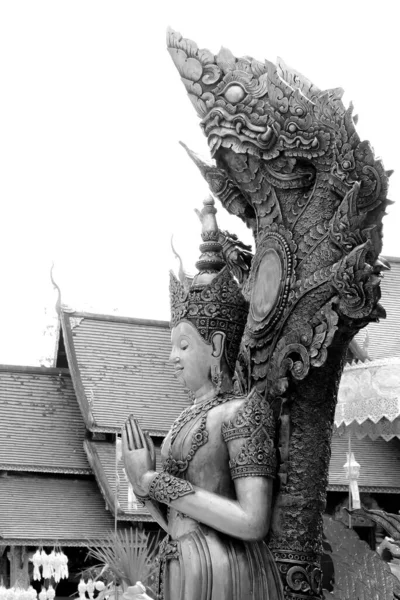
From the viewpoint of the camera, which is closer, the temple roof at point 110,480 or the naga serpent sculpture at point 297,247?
the naga serpent sculpture at point 297,247

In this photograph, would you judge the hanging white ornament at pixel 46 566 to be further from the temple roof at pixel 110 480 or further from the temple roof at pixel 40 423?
the temple roof at pixel 40 423

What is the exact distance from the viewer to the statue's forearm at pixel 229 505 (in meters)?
3.45

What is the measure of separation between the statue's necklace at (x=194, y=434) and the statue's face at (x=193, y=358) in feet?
0.29

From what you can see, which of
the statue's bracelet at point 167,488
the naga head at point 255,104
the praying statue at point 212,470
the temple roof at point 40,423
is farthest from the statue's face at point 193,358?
the temple roof at point 40,423

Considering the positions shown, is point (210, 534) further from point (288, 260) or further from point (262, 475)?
point (288, 260)

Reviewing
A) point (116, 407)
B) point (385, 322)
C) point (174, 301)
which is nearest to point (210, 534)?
point (174, 301)

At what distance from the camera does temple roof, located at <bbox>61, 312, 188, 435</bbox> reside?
734 inches

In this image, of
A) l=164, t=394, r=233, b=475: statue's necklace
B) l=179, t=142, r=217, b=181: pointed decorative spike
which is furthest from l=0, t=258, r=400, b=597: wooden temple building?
l=164, t=394, r=233, b=475: statue's necklace

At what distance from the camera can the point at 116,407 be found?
61.5 feet

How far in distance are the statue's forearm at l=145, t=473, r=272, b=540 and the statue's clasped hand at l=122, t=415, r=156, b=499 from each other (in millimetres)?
81

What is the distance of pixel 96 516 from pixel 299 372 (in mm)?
14601

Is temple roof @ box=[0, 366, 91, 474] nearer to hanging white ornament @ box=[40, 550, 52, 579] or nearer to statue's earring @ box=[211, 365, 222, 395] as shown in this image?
hanging white ornament @ box=[40, 550, 52, 579]

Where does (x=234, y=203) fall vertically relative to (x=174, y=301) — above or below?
above

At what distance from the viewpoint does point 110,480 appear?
1767cm
